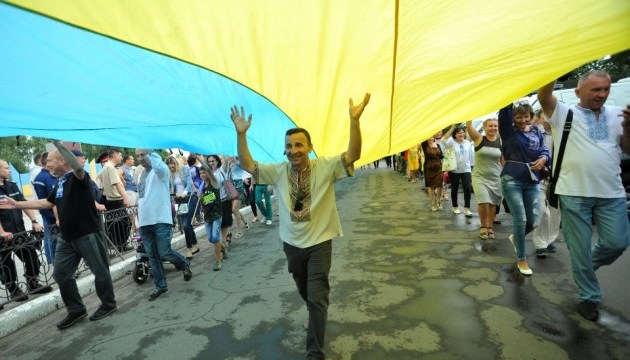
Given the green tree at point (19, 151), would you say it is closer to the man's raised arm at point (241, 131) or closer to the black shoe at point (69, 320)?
the black shoe at point (69, 320)

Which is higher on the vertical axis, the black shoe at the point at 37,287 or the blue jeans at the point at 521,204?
the blue jeans at the point at 521,204

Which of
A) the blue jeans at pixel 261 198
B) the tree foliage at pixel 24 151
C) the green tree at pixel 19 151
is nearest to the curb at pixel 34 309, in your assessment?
the blue jeans at pixel 261 198

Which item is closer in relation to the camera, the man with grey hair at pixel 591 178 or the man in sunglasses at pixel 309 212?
the man in sunglasses at pixel 309 212

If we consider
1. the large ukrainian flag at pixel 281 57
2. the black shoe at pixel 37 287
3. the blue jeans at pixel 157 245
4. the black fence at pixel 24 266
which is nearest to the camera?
the large ukrainian flag at pixel 281 57

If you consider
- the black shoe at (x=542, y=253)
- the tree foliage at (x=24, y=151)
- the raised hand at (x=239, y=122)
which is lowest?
the black shoe at (x=542, y=253)

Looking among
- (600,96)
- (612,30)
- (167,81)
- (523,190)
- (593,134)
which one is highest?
(167,81)

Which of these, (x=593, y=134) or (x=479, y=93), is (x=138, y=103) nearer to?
(x=479, y=93)

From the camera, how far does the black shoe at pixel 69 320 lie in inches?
162

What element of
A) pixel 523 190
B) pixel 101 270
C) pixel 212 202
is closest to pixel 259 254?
pixel 212 202

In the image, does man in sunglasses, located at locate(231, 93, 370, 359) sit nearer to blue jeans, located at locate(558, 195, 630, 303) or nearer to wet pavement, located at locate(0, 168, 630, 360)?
wet pavement, located at locate(0, 168, 630, 360)

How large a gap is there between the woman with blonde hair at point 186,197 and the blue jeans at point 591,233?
5.82 metres

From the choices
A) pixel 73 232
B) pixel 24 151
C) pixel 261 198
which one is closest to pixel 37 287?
pixel 73 232

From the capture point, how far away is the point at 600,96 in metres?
2.93

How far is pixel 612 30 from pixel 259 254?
566 cm
